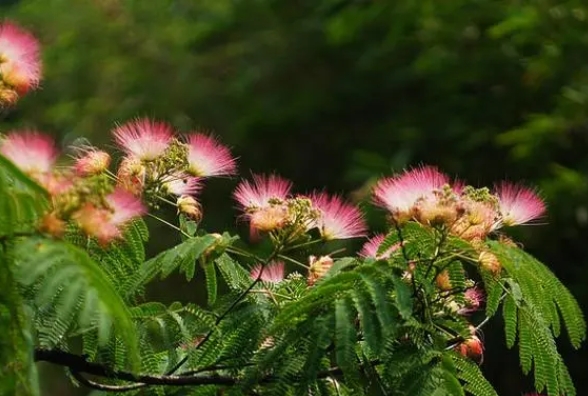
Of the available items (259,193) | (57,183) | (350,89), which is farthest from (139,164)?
(350,89)

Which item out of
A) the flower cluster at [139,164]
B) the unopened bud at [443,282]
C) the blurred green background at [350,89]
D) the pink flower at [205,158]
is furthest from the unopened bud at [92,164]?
the blurred green background at [350,89]

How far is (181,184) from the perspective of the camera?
217cm

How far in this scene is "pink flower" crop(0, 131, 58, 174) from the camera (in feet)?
5.85

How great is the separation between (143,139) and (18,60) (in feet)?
0.67

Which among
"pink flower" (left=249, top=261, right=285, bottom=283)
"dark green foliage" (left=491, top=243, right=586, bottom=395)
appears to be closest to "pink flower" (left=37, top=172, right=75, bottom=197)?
"pink flower" (left=249, top=261, right=285, bottom=283)

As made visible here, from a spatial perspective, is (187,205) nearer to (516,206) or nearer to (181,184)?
(181,184)

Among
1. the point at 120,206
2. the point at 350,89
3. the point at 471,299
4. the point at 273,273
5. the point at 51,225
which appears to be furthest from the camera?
the point at 350,89

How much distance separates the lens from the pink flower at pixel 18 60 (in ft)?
6.91

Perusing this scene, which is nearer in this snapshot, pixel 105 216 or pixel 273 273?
pixel 105 216

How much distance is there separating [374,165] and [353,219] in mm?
4818

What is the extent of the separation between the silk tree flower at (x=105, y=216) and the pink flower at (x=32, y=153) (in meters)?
0.09

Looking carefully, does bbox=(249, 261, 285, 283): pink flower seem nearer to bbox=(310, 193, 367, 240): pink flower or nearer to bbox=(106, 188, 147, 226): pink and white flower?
bbox=(310, 193, 367, 240): pink flower

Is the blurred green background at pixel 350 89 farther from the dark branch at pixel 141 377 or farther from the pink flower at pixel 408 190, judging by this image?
the pink flower at pixel 408 190

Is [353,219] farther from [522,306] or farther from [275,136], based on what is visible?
[275,136]
